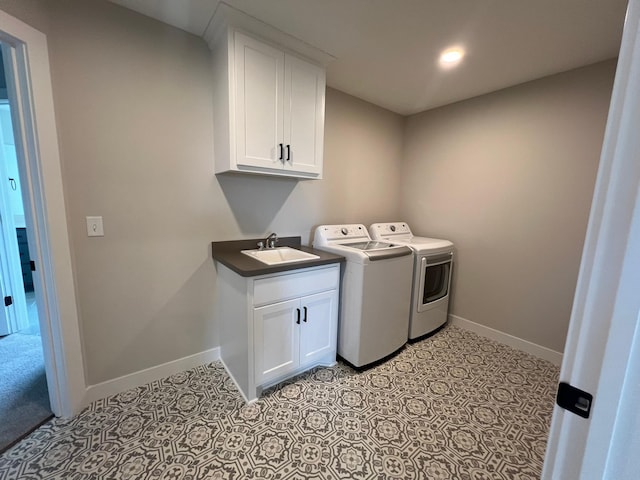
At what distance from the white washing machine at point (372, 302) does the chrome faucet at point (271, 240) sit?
43 centimetres

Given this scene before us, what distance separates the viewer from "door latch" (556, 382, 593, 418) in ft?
1.64

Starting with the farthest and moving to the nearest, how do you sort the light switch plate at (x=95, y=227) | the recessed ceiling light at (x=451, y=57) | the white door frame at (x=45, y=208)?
the recessed ceiling light at (x=451, y=57), the light switch plate at (x=95, y=227), the white door frame at (x=45, y=208)

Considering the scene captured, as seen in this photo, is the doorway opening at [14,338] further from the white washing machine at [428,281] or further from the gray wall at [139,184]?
the white washing machine at [428,281]

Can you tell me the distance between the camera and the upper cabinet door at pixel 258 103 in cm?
173

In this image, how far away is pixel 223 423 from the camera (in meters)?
1.60

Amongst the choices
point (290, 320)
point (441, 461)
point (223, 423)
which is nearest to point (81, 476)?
point (223, 423)

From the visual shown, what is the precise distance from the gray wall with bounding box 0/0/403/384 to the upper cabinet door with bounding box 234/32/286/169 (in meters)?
0.35

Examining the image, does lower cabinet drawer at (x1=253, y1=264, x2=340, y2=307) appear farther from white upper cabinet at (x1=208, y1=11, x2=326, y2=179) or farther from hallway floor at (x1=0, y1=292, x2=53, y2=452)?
hallway floor at (x1=0, y1=292, x2=53, y2=452)

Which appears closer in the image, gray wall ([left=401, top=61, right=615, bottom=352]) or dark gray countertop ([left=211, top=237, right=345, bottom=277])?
dark gray countertop ([left=211, top=237, right=345, bottom=277])

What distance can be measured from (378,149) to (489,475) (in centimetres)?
277

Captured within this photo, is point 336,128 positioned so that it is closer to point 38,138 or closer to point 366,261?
point 366,261

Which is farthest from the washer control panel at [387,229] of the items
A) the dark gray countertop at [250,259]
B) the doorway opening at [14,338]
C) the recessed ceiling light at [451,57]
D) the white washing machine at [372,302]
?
the doorway opening at [14,338]

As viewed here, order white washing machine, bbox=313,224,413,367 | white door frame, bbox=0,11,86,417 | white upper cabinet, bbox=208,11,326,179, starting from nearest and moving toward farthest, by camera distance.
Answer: white door frame, bbox=0,11,86,417
white upper cabinet, bbox=208,11,326,179
white washing machine, bbox=313,224,413,367

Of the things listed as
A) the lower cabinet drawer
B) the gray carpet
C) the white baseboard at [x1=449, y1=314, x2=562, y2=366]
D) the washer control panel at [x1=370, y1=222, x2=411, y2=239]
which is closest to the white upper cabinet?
the lower cabinet drawer
